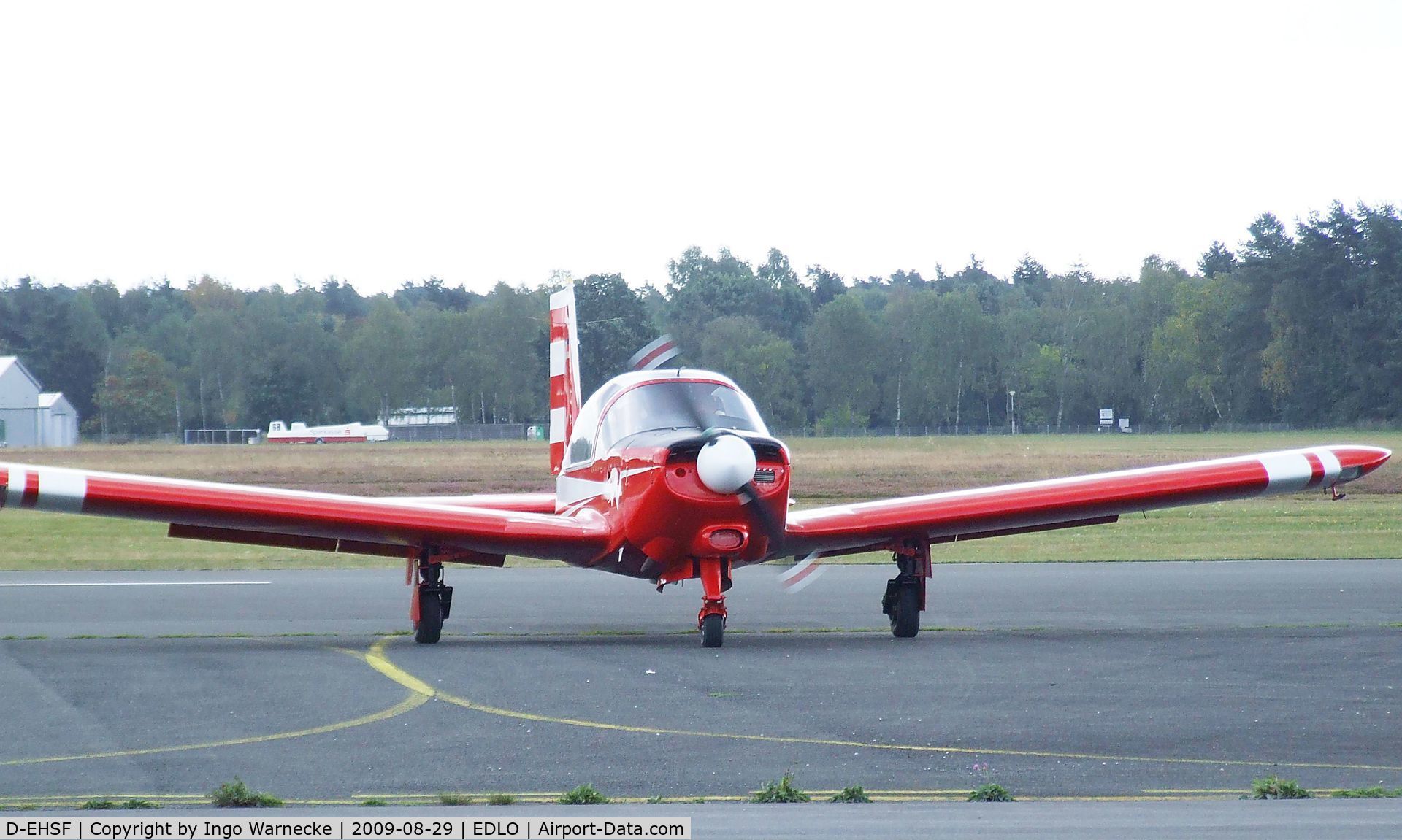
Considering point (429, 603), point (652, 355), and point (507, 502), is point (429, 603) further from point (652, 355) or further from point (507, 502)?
point (652, 355)

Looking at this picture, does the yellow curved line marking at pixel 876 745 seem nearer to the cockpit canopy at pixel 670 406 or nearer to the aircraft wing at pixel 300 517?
the aircraft wing at pixel 300 517

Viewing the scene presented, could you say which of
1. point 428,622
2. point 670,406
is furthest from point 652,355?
point 428,622

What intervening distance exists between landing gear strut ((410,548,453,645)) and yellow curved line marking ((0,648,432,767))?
9.49 ft

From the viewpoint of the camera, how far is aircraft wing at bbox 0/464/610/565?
1085cm

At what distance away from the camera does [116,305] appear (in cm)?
7769

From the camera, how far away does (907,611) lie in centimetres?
1173

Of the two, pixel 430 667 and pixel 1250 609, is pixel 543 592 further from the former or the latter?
pixel 1250 609

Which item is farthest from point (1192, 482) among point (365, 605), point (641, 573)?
point (365, 605)

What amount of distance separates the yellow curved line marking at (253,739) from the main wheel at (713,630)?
9.83 feet

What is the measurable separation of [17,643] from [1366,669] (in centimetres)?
1050

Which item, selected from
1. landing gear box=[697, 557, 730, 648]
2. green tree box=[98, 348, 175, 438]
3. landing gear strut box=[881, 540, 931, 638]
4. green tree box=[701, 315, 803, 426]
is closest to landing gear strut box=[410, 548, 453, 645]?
landing gear box=[697, 557, 730, 648]

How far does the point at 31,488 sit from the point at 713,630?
5.50 metres

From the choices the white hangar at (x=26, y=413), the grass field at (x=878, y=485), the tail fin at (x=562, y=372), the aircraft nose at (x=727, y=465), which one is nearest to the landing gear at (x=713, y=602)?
the aircraft nose at (x=727, y=465)

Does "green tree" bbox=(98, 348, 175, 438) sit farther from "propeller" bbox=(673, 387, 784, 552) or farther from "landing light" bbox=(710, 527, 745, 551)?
"propeller" bbox=(673, 387, 784, 552)
